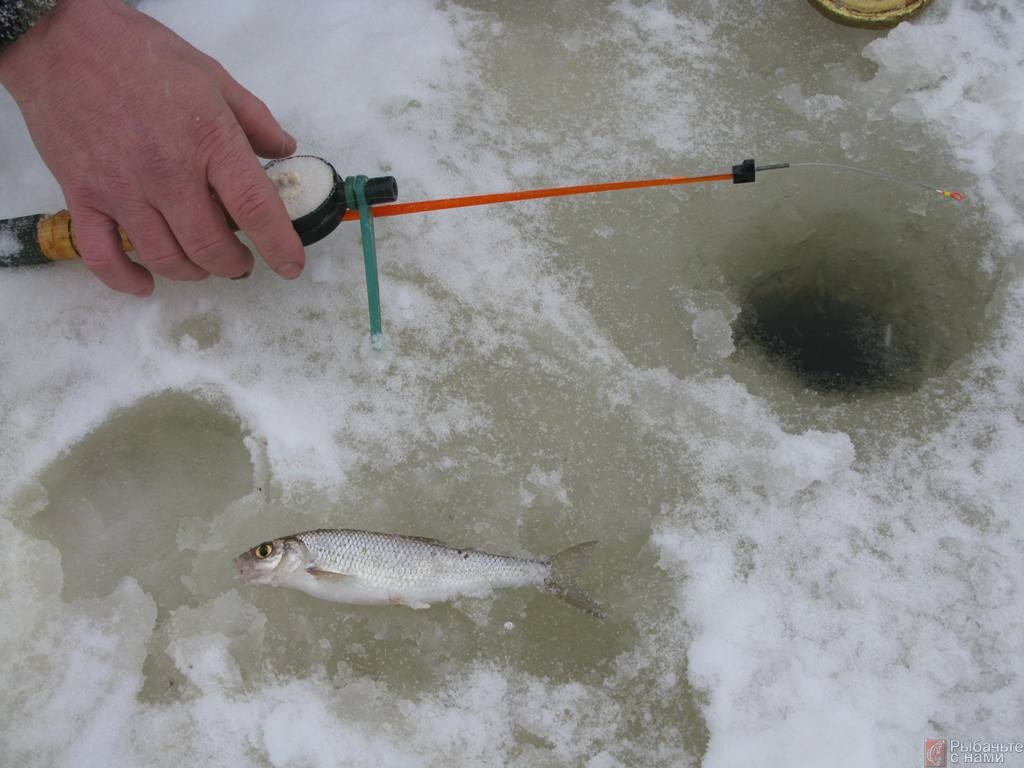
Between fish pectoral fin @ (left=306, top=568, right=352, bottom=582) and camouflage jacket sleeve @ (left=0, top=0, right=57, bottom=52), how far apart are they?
1510mm

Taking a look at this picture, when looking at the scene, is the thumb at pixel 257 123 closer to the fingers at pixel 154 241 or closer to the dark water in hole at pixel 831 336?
A: the fingers at pixel 154 241

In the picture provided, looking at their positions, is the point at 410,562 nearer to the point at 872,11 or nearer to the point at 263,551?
the point at 263,551

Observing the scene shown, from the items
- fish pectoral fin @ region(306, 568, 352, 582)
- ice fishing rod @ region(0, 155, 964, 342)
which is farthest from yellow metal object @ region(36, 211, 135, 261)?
fish pectoral fin @ region(306, 568, 352, 582)

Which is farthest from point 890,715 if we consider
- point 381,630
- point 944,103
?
point 944,103

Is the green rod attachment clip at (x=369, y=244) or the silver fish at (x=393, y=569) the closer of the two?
the silver fish at (x=393, y=569)

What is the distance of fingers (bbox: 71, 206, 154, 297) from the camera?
209 cm

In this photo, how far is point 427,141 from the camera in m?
2.71

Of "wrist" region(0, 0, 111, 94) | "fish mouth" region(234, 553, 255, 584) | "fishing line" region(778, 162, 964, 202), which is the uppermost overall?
"wrist" region(0, 0, 111, 94)

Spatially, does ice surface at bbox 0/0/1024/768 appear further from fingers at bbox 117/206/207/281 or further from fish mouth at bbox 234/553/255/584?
fingers at bbox 117/206/207/281

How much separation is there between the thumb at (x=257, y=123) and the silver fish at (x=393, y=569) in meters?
1.09

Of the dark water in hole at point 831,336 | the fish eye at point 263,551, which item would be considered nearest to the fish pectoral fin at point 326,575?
the fish eye at point 263,551

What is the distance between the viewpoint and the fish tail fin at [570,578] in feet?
6.87

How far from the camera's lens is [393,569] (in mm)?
2076

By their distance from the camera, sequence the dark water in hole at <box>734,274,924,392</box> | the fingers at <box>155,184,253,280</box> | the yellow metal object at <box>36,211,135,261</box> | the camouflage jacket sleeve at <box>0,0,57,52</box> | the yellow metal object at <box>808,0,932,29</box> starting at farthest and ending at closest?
the yellow metal object at <box>808,0,932,29</box> → the dark water in hole at <box>734,274,924,392</box> → the yellow metal object at <box>36,211,135,261</box> → the fingers at <box>155,184,253,280</box> → the camouflage jacket sleeve at <box>0,0,57,52</box>
